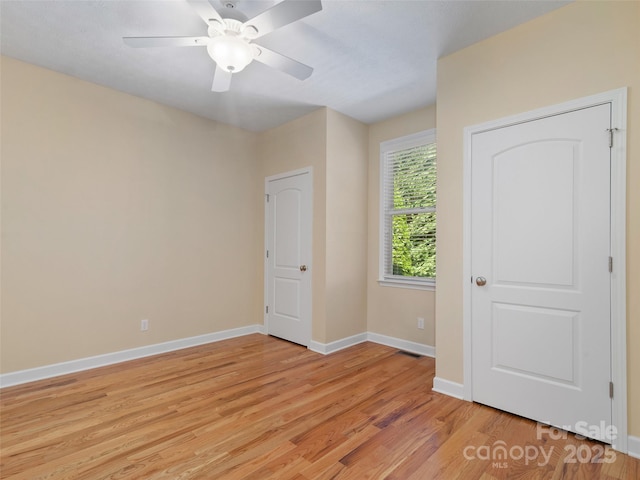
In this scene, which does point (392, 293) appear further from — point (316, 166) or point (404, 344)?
point (316, 166)

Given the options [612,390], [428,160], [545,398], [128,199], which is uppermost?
[428,160]

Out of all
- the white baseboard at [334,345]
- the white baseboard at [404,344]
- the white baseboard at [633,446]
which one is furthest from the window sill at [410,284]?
the white baseboard at [633,446]

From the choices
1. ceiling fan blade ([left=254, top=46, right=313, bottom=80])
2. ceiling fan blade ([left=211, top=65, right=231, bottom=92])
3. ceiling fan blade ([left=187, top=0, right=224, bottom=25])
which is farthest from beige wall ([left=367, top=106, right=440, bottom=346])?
ceiling fan blade ([left=187, top=0, right=224, bottom=25])

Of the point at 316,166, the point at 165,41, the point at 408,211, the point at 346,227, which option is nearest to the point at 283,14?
the point at 165,41

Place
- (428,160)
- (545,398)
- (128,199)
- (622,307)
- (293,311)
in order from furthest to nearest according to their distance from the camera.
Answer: (293,311)
(428,160)
(128,199)
(545,398)
(622,307)

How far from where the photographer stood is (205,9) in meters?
1.83

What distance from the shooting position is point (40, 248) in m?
2.95

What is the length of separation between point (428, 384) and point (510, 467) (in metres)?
1.05

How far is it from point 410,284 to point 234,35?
9.70 feet

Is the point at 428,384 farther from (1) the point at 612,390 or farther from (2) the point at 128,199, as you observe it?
(2) the point at 128,199

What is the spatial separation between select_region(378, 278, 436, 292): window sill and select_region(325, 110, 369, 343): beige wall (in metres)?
0.28

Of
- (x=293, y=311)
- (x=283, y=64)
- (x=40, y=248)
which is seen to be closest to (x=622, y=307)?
(x=283, y=64)

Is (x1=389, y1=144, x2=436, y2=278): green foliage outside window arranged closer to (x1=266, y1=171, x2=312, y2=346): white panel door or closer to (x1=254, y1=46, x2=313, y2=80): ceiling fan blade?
(x1=266, y1=171, x2=312, y2=346): white panel door

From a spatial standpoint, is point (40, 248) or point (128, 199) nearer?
point (40, 248)
